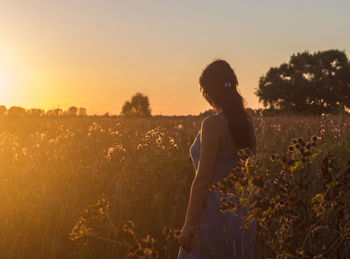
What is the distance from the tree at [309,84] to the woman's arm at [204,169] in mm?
35657

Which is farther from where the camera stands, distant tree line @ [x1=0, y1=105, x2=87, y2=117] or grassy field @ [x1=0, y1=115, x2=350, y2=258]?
distant tree line @ [x1=0, y1=105, x2=87, y2=117]

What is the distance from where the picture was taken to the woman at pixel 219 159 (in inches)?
106

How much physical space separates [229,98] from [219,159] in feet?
1.66

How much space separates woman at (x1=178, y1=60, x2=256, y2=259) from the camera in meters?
2.69

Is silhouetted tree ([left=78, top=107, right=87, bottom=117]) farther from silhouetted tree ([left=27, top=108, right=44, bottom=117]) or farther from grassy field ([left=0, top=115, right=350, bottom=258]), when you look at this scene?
grassy field ([left=0, top=115, right=350, bottom=258])

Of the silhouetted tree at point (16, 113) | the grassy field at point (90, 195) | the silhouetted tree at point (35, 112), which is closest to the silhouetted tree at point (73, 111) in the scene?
the silhouetted tree at point (35, 112)

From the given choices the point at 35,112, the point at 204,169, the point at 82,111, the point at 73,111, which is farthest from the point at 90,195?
the point at 35,112

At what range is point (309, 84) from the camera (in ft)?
123

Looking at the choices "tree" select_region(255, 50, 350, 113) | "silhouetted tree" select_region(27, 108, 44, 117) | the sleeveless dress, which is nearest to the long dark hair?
the sleeveless dress

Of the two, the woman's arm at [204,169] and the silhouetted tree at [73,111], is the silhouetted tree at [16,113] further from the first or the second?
the woman's arm at [204,169]

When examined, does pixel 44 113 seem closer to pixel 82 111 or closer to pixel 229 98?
pixel 82 111

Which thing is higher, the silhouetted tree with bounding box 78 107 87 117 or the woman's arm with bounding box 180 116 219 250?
the silhouetted tree with bounding box 78 107 87 117

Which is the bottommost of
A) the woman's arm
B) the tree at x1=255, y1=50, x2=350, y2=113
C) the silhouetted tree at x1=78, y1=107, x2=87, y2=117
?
the woman's arm

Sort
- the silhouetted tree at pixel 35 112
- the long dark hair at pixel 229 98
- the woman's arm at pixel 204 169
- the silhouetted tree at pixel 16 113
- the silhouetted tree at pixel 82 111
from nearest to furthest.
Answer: the woman's arm at pixel 204 169 < the long dark hair at pixel 229 98 < the silhouetted tree at pixel 16 113 < the silhouetted tree at pixel 82 111 < the silhouetted tree at pixel 35 112
